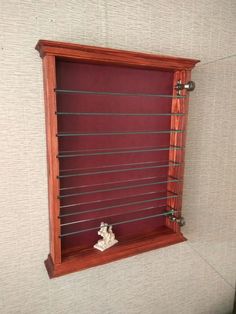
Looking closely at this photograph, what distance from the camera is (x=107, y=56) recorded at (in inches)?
28.3

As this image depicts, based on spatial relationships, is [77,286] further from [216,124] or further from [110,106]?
[216,124]

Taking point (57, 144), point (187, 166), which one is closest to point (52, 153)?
point (57, 144)

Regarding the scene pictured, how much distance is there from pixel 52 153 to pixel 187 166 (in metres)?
0.59

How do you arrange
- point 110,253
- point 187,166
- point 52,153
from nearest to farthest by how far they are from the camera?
point 52,153 < point 110,253 < point 187,166

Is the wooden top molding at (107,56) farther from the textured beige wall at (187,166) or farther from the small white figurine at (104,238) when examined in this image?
the small white figurine at (104,238)

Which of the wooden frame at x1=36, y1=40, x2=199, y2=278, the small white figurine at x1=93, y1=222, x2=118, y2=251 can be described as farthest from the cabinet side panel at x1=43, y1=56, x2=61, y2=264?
the small white figurine at x1=93, y1=222, x2=118, y2=251

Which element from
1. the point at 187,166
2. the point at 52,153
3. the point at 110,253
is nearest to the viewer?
the point at 52,153

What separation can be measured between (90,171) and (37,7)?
501 mm

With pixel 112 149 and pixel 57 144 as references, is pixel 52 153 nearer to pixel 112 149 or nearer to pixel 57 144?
pixel 57 144

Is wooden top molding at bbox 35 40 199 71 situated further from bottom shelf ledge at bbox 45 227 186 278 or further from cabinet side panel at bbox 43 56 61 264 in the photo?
bottom shelf ledge at bbox 45 227 186 278

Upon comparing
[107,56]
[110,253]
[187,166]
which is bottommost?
[110,253]

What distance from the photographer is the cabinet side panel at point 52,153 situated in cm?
66

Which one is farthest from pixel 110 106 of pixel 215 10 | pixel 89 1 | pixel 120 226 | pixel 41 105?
pixel 215 10

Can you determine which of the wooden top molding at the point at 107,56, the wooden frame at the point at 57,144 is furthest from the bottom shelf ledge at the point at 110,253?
the wooden top molding at the point at 107,56
